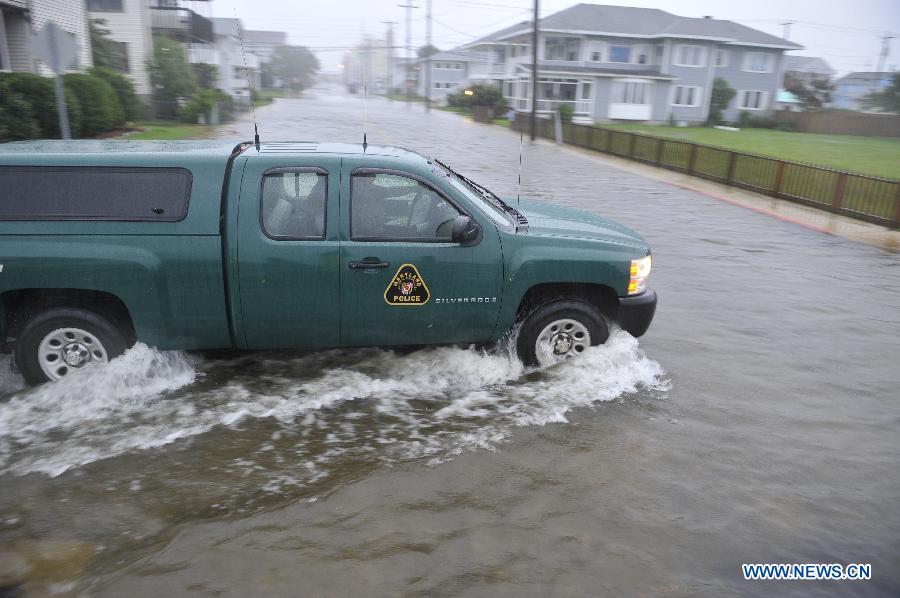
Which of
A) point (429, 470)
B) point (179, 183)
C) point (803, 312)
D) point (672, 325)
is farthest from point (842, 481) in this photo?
point (179, 183)

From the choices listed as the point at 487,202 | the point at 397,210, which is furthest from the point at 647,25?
the point at 397,210

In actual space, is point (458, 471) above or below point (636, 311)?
below

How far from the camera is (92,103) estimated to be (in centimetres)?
2033

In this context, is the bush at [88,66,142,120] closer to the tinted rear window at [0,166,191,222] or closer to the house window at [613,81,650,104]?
the tinted rear window at [0,166,191,222]

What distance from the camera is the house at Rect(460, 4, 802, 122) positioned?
54.1m

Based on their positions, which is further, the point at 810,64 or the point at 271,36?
the point at 271,36

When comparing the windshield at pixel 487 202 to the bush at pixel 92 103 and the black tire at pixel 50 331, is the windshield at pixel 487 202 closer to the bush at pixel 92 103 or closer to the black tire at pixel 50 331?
the black tire at pixel 50 331

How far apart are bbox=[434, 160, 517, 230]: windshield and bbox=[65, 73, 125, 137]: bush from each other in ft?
57.4

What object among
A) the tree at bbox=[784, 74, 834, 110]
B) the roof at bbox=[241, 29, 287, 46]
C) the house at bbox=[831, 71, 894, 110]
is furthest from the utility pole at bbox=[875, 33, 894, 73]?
the roof at bbox=[241, 29, 287, 46]

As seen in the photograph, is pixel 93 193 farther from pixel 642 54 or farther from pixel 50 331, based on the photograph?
pixel 642 54

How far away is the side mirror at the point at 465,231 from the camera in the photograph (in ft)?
17.7

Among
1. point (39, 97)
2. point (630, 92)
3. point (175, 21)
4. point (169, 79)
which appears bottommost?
point (39, 97)

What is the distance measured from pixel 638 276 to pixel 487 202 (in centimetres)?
145

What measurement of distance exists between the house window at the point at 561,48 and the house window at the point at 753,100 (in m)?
14.4
